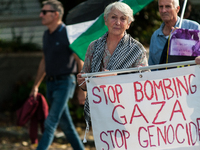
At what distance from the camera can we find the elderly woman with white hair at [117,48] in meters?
3.25

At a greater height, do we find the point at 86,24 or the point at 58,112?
the point at 86,24

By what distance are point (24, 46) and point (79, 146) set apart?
4.28m

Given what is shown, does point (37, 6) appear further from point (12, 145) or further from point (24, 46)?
point (12, 145)

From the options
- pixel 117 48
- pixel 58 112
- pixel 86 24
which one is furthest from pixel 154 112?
pixel 58 112

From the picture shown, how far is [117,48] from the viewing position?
329 centimetres

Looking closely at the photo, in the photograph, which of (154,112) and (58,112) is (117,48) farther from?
(58,112)

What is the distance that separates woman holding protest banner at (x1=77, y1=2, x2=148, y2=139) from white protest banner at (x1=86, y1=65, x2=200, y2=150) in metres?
0.20

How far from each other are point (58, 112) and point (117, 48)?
2.07 meters

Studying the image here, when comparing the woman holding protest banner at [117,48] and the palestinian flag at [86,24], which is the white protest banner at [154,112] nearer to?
the woman holding protest banner at [117,48]

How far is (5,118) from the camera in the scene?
752cm

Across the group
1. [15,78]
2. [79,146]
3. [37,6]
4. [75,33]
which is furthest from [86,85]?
[37,6]

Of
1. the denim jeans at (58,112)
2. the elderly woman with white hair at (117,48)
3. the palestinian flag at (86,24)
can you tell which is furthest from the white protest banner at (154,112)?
the denim jeans at (58,112)

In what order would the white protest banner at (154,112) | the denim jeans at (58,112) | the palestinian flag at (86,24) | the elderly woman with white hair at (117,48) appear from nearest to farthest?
the white protest banner at (154,112) < the elderly woman with white hair at (117,48) < the palestinian flag at (86,24) < the denim jeans at (58,112)

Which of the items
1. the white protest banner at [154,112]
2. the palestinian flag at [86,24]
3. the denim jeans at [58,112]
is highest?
the palestinian flag at [86,24]
